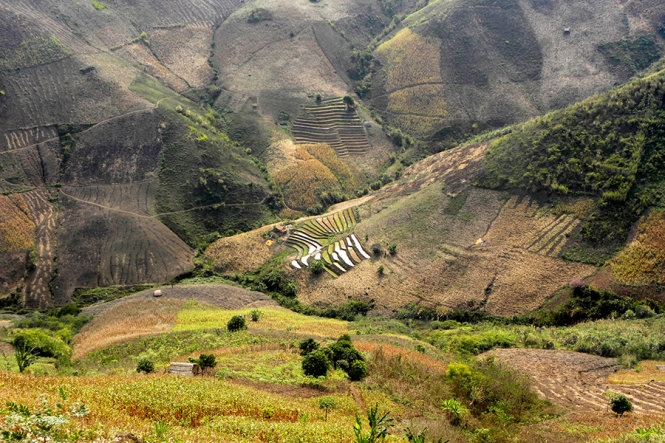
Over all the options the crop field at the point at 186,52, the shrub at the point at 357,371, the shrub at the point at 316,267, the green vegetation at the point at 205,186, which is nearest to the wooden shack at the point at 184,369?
the shrub at the point at 357,371

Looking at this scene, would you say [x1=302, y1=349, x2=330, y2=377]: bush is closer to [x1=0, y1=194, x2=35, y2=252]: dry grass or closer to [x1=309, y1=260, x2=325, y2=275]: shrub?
[x1=309, y1=260, x2=325, y2=275]: shrub

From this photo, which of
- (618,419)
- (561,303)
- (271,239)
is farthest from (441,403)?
(271,239)

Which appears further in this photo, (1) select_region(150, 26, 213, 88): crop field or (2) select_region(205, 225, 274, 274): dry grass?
(1) select_region(150, 26, 213, 88): crop field

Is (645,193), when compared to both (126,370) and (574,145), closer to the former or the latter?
(574,145)

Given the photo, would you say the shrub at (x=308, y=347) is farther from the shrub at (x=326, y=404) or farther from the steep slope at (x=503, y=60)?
the steep slope at (x=503, y=60)

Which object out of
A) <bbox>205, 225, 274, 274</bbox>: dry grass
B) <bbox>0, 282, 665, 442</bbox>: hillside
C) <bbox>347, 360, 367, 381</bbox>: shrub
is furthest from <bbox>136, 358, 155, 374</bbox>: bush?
<bbox>205, 225, 274, 274</bbox>: dry grass

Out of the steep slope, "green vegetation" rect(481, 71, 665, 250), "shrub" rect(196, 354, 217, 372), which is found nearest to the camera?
"shrub" rect(196, 354, 217, 372)

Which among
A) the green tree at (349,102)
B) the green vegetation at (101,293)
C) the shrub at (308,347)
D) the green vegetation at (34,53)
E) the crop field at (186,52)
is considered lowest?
the shrub at (308,347)
